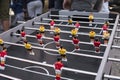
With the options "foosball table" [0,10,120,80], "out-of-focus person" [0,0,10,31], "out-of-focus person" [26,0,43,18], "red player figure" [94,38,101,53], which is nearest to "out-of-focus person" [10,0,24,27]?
"out-of-focus person" [26,0,43,18]

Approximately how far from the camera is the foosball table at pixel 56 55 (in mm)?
1898

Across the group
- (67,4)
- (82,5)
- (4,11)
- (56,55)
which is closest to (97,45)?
(56,55)

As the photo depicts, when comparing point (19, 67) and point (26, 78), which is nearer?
point (26, 78)

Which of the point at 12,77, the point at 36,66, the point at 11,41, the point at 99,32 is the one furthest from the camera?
the point at 99,32

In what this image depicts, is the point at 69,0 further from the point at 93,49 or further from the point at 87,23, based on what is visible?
the point at 93,49

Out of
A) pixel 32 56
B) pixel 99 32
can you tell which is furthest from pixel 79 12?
pixel 32 56

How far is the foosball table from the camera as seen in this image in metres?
1.90

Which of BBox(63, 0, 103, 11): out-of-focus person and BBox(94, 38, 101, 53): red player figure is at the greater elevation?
BBox(63, 0, 103, 11): out-of-focus person

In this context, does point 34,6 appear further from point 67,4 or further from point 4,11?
point 67,4

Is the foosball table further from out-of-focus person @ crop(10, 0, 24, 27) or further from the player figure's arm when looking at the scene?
out-of-focus person @ crop(10, 0, 24, 27)

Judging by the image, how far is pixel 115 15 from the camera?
3.42m

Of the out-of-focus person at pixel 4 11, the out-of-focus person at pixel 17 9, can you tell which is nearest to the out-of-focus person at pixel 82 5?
the out-of-focus person at pixel 4 11

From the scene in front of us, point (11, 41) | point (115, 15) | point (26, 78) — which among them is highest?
point (115, 15)

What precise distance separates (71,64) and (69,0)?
2091 millimetres
